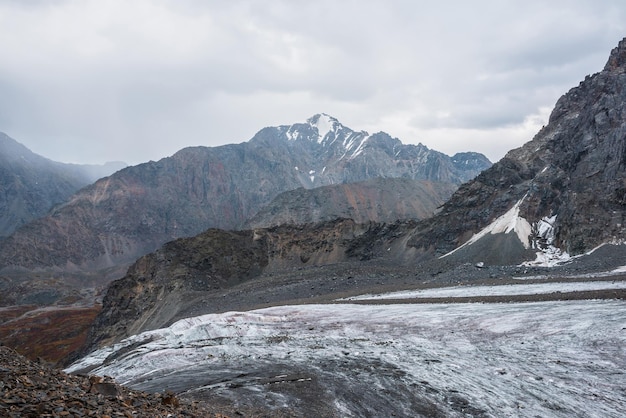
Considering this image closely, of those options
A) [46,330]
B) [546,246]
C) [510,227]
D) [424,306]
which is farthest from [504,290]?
[46,330]

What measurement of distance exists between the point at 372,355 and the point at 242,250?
5939 centimetres

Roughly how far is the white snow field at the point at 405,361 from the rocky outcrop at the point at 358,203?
12775 cm

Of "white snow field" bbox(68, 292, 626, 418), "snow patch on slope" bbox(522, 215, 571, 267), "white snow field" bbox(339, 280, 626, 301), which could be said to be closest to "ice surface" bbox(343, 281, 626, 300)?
"white snow field" bbox(339, 280, 626, 301)

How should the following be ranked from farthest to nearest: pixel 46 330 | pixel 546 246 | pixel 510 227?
pixel 46 330 < pixel 510 227 < pixel 546 246

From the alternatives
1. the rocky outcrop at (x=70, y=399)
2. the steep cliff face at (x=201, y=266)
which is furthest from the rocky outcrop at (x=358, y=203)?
the rocky outcrop at (x=70, y=399)

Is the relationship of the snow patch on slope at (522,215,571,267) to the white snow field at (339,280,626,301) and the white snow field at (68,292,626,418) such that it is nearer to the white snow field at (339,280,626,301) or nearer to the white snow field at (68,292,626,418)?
the white snow field at (339,280,626,301)

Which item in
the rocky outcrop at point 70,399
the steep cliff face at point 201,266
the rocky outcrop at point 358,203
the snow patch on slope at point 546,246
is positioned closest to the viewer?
the rocky outcrop at point 70,399

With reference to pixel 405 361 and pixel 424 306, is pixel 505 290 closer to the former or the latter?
pixel 424 306

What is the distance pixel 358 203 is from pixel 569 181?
110m

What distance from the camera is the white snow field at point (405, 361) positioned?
14.9 meters

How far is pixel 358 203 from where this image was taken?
17662 centimetres

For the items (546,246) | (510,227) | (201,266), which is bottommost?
(546,246)

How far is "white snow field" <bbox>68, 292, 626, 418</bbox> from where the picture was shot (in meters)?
14.9

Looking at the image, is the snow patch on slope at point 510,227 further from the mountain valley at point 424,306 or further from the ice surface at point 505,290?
the ice surface at point 505,290
